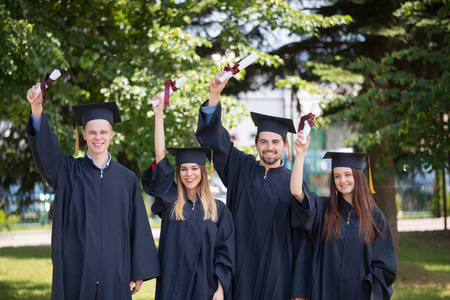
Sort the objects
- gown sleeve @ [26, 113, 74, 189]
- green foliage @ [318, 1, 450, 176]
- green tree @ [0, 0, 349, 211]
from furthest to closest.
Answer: green foliage @ [318, 1, 450, 176] → green tree @ [0, 0, 349, 211] → gown sleeve @ [26, 113, 74, 189]

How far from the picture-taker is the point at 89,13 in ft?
28.6

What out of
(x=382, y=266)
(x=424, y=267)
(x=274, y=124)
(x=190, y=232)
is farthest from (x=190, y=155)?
(x=424, y=267)

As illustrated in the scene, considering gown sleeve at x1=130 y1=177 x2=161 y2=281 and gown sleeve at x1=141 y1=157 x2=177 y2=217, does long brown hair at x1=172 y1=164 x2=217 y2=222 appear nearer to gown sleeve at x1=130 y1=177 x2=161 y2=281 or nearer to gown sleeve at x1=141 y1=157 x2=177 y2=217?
gown sleeve at x1=141 y1=157 x2=177 y2=217

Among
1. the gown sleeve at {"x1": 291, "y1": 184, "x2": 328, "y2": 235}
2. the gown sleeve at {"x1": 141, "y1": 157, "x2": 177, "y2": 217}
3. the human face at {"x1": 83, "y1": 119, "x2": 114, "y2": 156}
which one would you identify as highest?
the human face at {"x1": 83, "y1": 119, "x2": 114, "y2": 156}

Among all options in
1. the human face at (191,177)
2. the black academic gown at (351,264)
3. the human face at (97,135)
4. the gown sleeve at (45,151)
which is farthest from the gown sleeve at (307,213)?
the gown sleeve at (45,151)

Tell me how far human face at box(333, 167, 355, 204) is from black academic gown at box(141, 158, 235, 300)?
892 millimetres

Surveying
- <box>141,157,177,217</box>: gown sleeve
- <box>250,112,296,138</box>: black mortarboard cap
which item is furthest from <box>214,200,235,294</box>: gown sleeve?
<box>250,112,296,138</box>: black mortarboard cap

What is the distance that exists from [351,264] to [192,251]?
1197mm

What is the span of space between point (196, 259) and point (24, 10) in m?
4.30

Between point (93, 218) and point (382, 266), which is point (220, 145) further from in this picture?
point (382, 266)

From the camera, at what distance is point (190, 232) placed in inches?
183

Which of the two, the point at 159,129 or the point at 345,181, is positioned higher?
the point at 159,129

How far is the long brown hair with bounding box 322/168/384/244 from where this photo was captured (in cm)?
465

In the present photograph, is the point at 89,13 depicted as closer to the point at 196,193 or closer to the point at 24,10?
the point at 24,10
